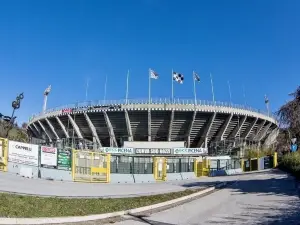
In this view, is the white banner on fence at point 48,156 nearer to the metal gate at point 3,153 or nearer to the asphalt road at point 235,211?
the metal gate at point 3,153

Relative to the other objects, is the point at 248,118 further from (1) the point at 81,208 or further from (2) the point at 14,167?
(1) the point at 81,208

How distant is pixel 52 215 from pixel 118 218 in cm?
239

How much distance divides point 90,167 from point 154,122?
34686 millimetres

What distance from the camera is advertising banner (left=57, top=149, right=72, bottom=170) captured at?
2517 cm

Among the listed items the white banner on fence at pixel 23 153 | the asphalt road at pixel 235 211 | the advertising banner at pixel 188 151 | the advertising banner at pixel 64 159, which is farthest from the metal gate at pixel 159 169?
the advertising banner at pixel 188 151

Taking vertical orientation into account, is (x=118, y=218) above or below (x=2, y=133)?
below

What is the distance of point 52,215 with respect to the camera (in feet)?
36.0

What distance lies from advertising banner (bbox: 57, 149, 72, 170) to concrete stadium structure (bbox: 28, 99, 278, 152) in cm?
3286

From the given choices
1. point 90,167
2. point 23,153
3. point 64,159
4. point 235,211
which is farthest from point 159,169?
point 235,211

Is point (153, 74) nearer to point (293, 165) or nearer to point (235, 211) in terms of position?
A: point (293, 165)

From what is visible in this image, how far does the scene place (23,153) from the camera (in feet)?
77.8

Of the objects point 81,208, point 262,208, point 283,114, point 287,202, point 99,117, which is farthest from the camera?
point 99,117

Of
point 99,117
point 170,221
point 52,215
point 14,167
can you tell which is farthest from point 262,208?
point 99,117

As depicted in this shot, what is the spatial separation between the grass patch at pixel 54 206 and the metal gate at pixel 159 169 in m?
18.6
